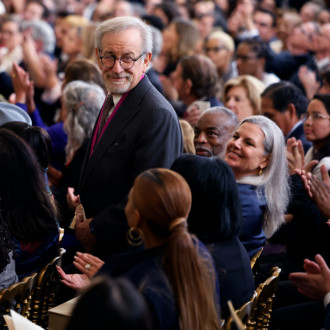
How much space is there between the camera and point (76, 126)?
13.7 feet

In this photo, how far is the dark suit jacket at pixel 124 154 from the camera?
2.67 metres

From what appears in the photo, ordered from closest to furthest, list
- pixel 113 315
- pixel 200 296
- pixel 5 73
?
1. pixel 113 315
2. pixel 200 296
3. pixel 5 73

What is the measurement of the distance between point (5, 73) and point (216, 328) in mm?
4525

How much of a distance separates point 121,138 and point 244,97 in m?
2.27

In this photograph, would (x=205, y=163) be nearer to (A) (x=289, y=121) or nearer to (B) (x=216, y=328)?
(B) (x=216, y=328)

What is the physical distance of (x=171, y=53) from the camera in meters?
6.72

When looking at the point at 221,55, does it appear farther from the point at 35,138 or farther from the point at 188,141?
the point at 35,138

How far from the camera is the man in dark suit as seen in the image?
446 cm

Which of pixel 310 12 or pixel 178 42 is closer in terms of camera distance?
pixel 178 42

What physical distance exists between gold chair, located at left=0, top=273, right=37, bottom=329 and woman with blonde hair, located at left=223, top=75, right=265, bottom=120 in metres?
2.54

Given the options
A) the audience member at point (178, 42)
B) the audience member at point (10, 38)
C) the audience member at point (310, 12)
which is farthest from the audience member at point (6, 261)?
the audience member at point (310, 12)

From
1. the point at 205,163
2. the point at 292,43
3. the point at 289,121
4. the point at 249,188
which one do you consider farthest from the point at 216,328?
the point at 292,43

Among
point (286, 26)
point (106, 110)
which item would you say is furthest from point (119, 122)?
point (286, 26)

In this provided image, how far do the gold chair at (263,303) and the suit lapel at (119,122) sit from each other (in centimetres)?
89
